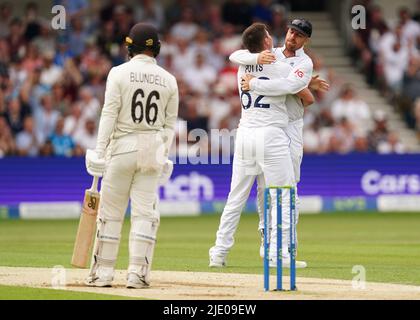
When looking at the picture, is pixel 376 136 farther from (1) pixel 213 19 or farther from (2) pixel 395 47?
(1) pixel 213 19

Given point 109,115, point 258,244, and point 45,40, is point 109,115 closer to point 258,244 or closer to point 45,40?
point 258,244

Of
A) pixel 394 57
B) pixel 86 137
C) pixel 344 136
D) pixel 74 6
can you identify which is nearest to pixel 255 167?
pixel 86 137

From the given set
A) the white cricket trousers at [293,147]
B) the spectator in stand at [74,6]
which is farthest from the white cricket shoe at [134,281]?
the spectator in stand at [74,6]

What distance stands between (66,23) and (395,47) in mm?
7429

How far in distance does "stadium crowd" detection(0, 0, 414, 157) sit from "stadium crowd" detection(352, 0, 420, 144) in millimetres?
73

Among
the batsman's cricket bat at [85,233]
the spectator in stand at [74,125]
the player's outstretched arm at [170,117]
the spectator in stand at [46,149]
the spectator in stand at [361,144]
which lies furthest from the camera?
the spectator in stand at [361,144]

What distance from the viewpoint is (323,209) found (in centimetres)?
2320

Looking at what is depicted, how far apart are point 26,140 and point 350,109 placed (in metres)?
6.95

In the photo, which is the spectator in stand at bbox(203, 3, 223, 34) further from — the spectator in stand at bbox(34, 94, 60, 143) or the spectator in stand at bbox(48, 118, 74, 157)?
the spectator in stand at bbox(48, 118, 74, 157)

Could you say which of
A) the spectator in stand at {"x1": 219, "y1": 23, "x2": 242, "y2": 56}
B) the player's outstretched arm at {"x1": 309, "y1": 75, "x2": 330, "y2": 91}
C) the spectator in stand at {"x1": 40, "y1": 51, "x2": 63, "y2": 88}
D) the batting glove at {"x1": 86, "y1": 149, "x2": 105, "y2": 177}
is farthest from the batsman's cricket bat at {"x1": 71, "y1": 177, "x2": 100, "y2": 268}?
the spectator in stand at {"x1": 219, "y1": 23, "x2": 242, "y2": 56}

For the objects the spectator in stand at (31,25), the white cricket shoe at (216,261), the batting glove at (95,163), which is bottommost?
the white cricket shoe at (216,261)

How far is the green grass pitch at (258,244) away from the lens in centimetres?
1256

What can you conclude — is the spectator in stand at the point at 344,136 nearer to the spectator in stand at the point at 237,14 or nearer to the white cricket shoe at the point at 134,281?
the spectator in stand at the point at 237,14

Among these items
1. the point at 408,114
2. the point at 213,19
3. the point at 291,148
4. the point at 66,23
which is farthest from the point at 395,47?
the point at 291,148
